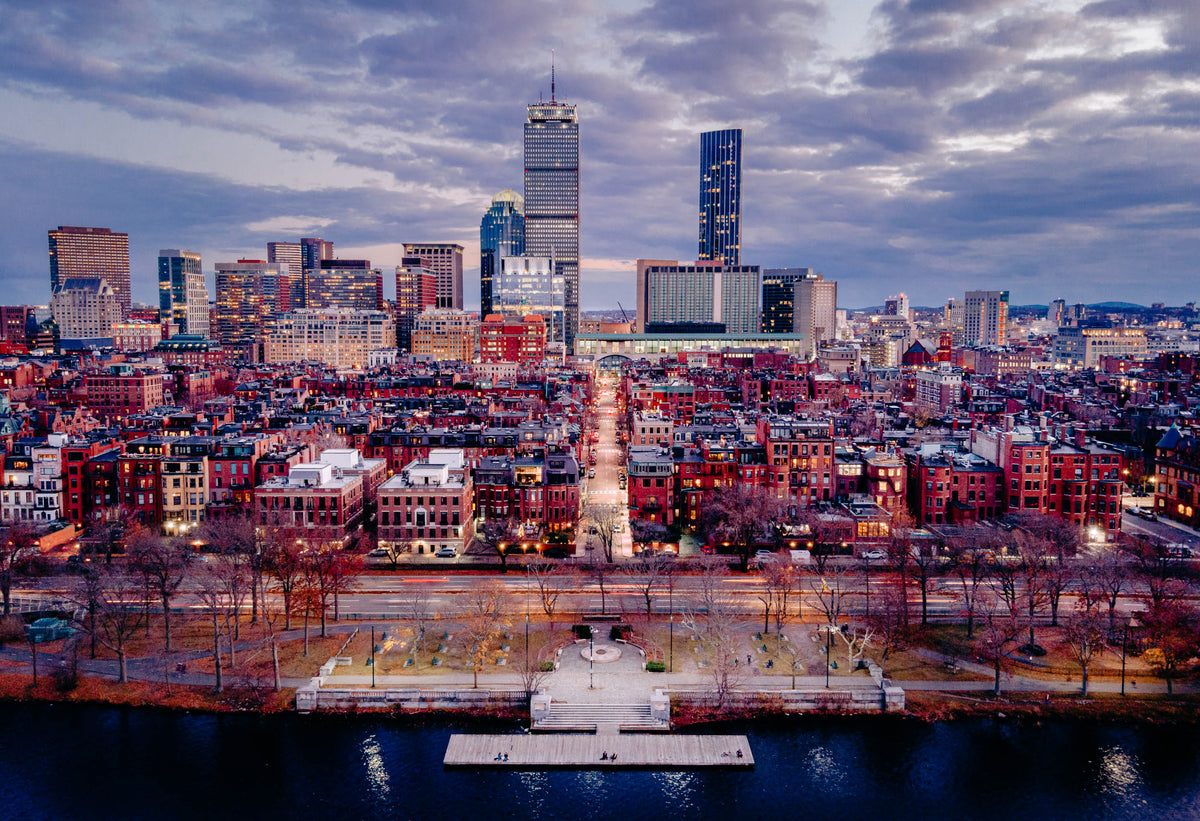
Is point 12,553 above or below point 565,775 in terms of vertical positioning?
above

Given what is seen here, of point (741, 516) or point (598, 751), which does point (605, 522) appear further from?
point (598, 751)

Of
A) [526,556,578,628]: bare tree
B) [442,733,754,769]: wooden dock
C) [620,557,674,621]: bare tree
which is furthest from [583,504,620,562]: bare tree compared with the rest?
[442,733,754,769]: wooden dock

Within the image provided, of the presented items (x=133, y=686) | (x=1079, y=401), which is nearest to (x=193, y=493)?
(x=133, y=686)

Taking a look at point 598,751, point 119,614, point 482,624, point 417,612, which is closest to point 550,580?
point 482,624

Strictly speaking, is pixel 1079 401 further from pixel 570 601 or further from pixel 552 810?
pixel 552 810

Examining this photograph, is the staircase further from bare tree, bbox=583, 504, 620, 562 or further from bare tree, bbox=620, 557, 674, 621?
bare tree, bbox=583, 504, 620, 562

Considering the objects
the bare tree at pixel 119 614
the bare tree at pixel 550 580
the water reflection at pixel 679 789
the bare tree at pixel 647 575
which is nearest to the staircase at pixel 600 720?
the water reflection at pixel 679 789
